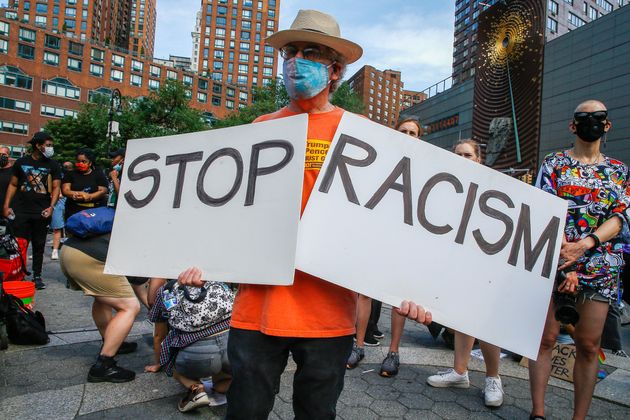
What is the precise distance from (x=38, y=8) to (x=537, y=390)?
405 feet

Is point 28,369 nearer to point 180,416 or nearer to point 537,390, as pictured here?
point 180,416

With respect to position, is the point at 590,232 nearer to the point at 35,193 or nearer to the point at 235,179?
the point at 235,179

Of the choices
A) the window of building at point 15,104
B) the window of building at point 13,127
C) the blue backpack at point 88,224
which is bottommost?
the blue backpack at point 88,224

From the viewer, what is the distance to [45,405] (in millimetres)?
2744

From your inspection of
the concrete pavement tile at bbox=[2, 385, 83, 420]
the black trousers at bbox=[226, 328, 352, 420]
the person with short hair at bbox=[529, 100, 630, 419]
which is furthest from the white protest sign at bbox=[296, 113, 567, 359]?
the concrete pavement tile at bbox=[2, 385, 83, 420]

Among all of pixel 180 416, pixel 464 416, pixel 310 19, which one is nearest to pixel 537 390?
pixel 464 416

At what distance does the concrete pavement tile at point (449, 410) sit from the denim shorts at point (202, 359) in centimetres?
149

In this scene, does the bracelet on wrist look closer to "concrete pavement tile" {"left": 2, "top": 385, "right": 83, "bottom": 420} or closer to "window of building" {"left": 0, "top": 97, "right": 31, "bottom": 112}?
"concrete pavement tile" {"left": 2, "top": 385, "right": 83, "bottom": 420}

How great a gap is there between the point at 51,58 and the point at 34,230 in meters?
68.4

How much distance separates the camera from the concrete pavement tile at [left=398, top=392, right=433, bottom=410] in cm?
300

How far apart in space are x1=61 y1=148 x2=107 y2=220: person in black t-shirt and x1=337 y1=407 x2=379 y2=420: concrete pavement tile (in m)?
4.88

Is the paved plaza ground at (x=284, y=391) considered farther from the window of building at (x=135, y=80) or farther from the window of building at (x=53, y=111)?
the window of building at (x=135, y=80)

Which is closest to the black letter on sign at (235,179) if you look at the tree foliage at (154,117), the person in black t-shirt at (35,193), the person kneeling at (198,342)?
the person kneeling at (198,342)

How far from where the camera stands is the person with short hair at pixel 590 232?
2.49 m
